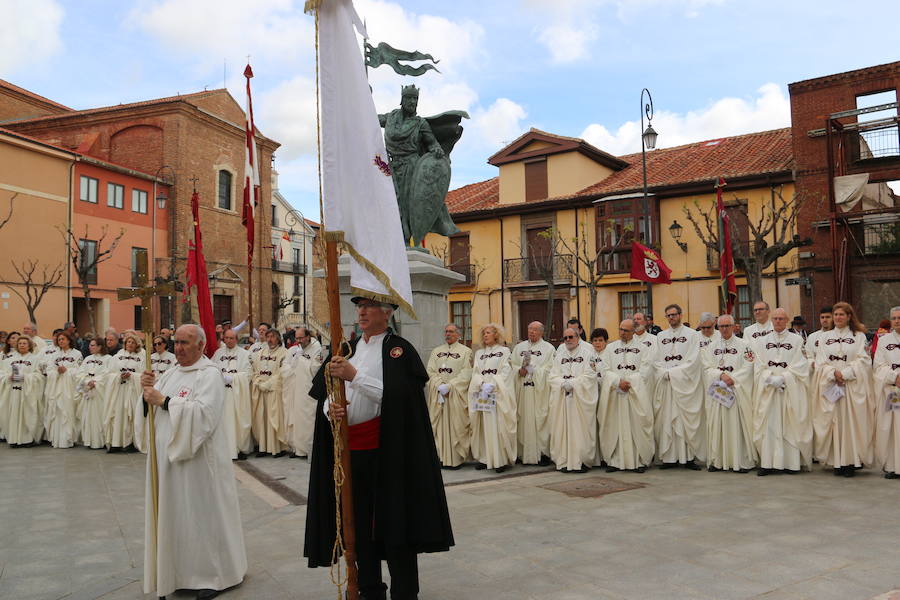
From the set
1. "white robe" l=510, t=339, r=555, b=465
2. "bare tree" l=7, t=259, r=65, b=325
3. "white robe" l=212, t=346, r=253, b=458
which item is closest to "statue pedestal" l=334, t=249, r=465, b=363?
"white robe" l=510, t=339, r=555, b=465

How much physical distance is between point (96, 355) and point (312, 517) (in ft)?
30.1

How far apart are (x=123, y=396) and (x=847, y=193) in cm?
1997

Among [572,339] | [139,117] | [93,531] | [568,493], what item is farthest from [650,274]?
[139,117]

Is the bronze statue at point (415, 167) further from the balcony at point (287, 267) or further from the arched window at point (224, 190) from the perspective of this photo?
the balcony at point (287, 267)

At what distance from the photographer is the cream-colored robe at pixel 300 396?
10.1 m

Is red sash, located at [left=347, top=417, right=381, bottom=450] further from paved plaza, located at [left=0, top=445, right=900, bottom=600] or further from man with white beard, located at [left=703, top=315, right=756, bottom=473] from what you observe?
man with white beard, located at [left=703, top=315, right=756, bottom=473]

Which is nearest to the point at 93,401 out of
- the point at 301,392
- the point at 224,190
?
the point at 301,392

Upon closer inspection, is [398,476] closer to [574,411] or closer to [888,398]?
[574,411]

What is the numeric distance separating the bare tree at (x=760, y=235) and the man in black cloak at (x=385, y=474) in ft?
59.7

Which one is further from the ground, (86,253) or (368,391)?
(86,253)

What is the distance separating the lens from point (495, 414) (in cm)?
908

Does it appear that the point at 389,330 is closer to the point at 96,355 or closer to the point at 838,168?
the point at 96,355

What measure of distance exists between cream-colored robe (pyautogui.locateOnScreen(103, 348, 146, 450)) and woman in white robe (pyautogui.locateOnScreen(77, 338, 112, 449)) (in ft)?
0.71

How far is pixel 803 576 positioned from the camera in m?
4.52
